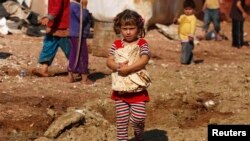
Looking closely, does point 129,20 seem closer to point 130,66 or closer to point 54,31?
point 130,66

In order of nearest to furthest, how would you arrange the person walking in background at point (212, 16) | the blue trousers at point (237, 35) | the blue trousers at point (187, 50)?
the blue trousers at point (187, 50) → the blue trousers at point (237, 35) → the person walking in background at point (212, 16)

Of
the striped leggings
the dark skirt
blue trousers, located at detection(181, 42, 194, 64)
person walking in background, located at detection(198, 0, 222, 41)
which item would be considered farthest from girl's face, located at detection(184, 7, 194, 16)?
the striped leggings

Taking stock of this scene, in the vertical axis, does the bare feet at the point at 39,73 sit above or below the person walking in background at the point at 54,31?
below

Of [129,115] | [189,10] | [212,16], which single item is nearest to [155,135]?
[129,115]

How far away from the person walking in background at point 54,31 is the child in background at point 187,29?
7.48ft

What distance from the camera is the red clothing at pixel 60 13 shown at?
7801 mm

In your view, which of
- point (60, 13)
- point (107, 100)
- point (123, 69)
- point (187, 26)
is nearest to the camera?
point (123, 69)

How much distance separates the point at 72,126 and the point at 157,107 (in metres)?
1.38

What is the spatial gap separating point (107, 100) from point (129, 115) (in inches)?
71.1

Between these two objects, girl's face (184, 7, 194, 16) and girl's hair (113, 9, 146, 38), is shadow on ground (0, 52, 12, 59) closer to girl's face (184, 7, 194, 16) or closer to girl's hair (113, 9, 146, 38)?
girl's face (184, 7, 194, 16)

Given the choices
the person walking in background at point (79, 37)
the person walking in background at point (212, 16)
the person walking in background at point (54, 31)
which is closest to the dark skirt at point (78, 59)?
the person walking in background at point (79, 37)

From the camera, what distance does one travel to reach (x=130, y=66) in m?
4.80

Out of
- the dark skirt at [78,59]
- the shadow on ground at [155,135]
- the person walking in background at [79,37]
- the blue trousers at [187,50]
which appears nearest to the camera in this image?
the shadow on ground at [155,135]

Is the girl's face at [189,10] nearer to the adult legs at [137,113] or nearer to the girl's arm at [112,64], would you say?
the girl's arm at [112,64]
